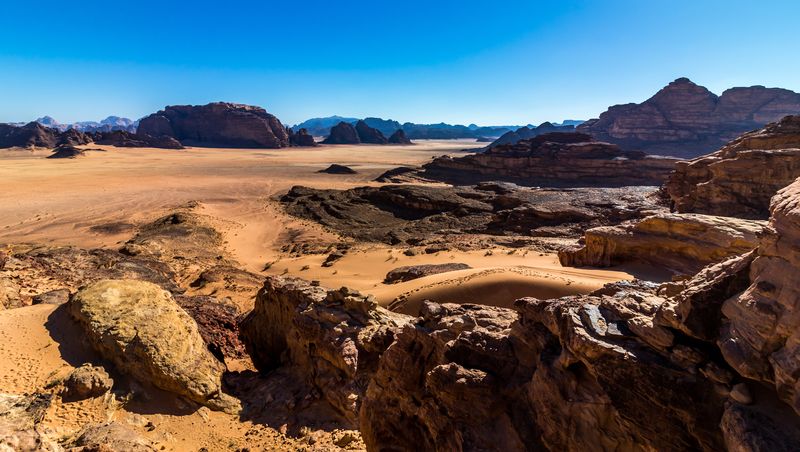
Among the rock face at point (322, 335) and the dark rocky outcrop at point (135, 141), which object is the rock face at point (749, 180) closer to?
the rock face at point (322, 335)

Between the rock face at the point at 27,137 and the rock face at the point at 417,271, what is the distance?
10614 cm

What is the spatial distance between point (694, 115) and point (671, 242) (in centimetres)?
8833

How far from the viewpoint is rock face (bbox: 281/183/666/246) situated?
83.8ft

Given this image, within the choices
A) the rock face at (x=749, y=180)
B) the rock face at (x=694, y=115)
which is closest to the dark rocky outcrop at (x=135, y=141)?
the rock face at (x=694, y=115)

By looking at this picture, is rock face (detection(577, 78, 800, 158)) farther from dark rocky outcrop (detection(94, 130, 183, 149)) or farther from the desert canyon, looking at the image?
dark rocky outcrop (detection(94, 130, 183, 149))

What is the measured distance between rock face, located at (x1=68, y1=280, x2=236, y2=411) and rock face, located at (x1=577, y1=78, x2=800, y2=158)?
83.8 metres

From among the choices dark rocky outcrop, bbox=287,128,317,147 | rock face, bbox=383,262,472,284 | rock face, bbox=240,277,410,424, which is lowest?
rock face, bbox=383,262,472,284

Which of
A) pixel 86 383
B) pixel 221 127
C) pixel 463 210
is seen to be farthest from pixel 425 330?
pixel 221 127

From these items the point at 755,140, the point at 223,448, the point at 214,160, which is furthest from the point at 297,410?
the point at 214,160

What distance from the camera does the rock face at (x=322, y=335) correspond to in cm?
732

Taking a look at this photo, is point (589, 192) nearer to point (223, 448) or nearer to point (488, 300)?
point (488, 300)

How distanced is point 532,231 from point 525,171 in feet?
81.3

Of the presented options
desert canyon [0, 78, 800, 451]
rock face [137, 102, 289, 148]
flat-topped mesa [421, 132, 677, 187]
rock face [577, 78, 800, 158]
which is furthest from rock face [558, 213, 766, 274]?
rock face [137, 102, 289, 148]

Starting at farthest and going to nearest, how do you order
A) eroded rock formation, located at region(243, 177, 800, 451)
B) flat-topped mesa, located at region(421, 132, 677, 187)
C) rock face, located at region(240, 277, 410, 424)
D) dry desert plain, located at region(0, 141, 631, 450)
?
1. flat-topped mesa, located at region(421, 132, 677, 187)
2. rock face, located at region(240, 277, 410, 424)
3. dry desert plain, located at region(0, 141, 631, 450)
4. eroded rock formation, located at region(243, 177, 800, 451)
